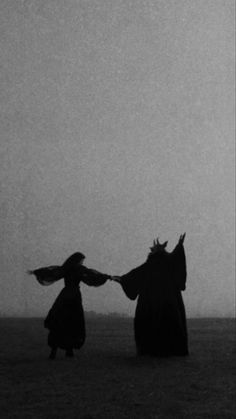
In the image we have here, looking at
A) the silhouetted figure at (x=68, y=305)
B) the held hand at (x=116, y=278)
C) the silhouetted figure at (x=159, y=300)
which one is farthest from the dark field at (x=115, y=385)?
the held hand at (x=116, y=278)

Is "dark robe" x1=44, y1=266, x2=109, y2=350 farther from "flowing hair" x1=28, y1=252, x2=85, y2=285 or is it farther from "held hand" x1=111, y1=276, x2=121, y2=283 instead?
"held hand" x1=111, y1=276, x2=121, y2=283

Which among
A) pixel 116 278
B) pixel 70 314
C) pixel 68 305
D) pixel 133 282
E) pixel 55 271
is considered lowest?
pixel 70 314

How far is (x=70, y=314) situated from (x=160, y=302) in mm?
2604

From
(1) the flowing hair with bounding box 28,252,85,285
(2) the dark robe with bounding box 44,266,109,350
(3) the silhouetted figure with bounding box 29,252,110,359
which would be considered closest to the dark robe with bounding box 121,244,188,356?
(3) the silhouetted figure with bounding box 29,252,110,359

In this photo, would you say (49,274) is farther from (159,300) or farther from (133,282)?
(159,300)

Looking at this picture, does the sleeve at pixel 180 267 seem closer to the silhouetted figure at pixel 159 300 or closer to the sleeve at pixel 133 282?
the silhouetted figure at pixel 159 300

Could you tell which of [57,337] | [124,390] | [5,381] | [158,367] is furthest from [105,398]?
[57,337]

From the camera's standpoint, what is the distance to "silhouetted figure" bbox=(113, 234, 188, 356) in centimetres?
1576

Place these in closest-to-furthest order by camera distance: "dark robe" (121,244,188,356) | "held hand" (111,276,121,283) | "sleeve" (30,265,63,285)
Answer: "sleeve" (30,265,63,285) → "dark robe" (121,244,188,356) → "held hand" (111,276,121,283)

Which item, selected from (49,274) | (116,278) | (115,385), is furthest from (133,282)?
(115,385)

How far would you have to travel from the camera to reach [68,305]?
49.6 feet

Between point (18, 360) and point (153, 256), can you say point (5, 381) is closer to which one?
point (18, 360)

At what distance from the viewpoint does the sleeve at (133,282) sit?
645 inches

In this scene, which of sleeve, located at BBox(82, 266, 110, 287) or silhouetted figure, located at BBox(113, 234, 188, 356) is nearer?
sleeve, located at BBox(82, 266, 110, 287)
